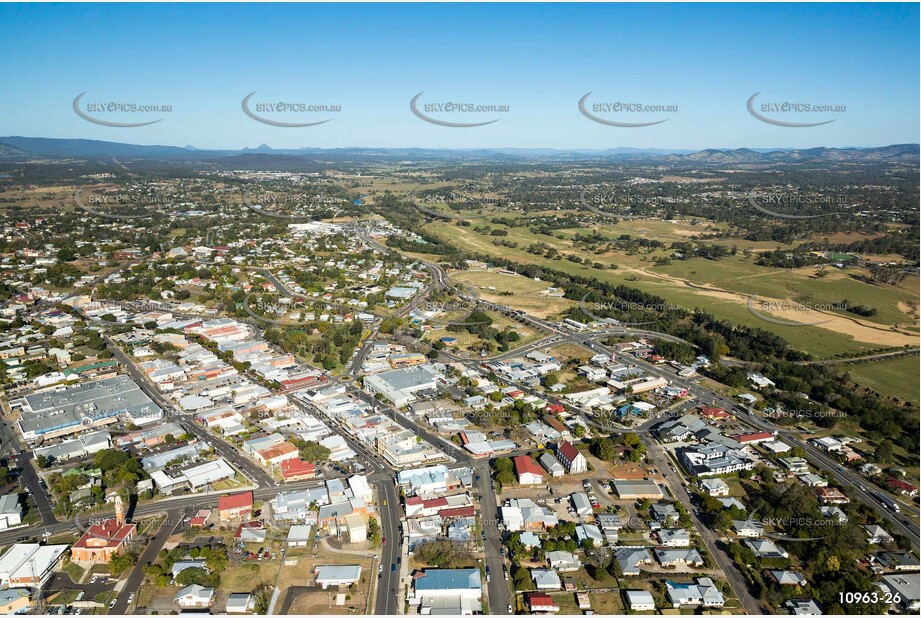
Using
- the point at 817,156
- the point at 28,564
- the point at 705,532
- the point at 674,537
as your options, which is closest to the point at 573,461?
the point at 674,537

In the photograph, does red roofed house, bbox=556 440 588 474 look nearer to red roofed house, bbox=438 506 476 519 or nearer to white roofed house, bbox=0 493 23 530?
red roofed house, bbox=438 506 476 519

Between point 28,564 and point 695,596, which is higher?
point 28,564

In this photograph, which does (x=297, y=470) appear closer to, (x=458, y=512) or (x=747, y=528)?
(x=458, y=512)

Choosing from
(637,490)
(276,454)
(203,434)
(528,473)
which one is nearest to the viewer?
(637,490)

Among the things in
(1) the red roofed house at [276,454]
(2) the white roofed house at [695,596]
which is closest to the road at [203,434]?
(1) the red roofed house at [276,454]

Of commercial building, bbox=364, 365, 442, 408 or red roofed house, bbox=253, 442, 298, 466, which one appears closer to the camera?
red roofed house, bbox=253, 442, 298, 466

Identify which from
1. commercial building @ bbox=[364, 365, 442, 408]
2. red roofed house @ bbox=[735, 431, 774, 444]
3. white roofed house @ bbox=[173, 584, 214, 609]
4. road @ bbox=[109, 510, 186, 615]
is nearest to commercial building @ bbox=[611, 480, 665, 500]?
red roofed house @ bbox=[735, 431, 774, 444]
